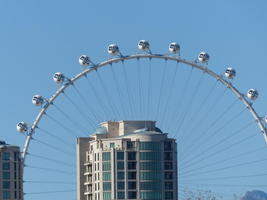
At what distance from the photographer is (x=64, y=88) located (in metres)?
196

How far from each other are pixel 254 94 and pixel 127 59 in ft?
50.8

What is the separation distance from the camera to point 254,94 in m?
197

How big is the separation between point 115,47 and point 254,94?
17.1 metres

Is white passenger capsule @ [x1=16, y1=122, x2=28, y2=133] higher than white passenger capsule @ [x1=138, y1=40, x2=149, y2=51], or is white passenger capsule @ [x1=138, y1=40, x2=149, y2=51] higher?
white passenger capsule @ [x1=138, y1=40, x2=149, y2=51]

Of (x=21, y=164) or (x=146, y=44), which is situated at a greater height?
(x=146, y=44)

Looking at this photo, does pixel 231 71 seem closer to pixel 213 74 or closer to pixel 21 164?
pixel 213 74

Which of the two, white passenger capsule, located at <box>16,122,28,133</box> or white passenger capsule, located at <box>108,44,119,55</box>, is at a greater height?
white passenger capsule, located at <box>108,44,119,55</box>

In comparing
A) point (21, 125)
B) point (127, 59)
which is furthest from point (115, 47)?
point (21, 125)

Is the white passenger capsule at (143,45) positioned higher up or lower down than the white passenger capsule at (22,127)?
higher up

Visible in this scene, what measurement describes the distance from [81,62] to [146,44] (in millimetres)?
8026

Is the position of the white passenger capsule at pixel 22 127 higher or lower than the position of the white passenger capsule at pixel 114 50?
lower

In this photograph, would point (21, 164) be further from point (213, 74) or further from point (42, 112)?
point (213, 74)

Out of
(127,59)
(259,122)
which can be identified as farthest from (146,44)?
(259,122)

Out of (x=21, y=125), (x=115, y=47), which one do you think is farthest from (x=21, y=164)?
(x=115, y=47)
